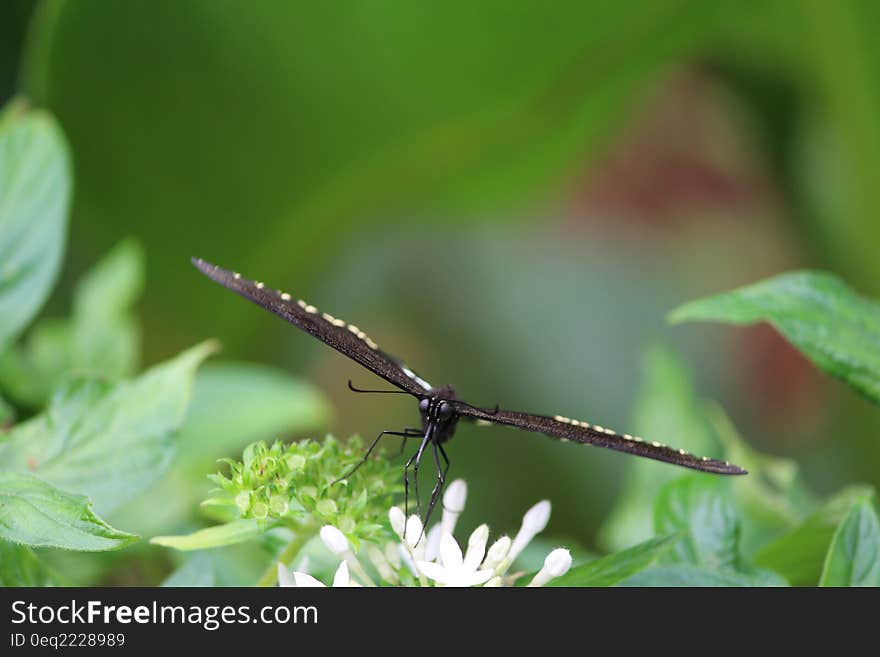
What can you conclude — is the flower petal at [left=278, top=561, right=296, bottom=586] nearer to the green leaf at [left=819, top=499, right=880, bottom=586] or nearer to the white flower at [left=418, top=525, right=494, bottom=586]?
the white flower at [left=418, top=525, right=494, bottom=586]

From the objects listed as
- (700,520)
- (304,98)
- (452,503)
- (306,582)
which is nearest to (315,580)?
(306,582)

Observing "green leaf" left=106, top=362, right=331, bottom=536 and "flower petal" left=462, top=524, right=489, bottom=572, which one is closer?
"flower petal" left=462, top=524, right=489, bottom=572

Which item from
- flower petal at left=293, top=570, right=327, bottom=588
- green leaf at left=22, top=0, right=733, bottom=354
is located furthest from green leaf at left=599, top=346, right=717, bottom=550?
green leaf at left=22, top=0, right=733, bottom=354

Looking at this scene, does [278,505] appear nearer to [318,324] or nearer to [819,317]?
[318,324]

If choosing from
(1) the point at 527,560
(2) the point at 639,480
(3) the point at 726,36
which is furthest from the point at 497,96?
(1) the point at 527,560

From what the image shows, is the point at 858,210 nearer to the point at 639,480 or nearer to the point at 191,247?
the point at 639,480

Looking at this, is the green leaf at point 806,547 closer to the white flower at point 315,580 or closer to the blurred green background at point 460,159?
the white flower at point 315,580

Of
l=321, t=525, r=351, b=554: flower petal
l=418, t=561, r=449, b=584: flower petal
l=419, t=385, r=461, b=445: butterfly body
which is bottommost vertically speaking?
l=418, t=561, r=449, b=584: flower petal
